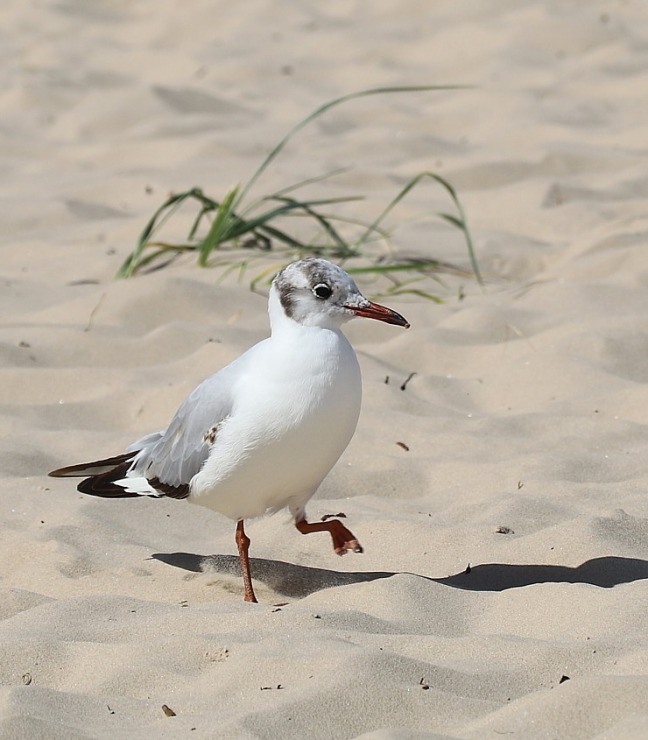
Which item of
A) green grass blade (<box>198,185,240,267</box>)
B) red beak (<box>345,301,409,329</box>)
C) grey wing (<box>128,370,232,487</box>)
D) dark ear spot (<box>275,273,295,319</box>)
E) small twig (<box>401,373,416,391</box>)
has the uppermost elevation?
dark ear spot (<box>275,273,295,319</box>)

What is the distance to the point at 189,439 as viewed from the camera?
3.73m

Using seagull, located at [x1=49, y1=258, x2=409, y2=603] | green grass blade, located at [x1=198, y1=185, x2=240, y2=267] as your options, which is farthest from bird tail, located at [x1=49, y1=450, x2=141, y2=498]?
green grass blade, located at [x1=198, y1=185, x2=240, y2=267]

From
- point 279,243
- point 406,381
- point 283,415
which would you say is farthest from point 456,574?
point 279,243

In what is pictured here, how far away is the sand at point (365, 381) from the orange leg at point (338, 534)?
122 millimetres

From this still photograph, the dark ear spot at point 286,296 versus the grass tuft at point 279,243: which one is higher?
the dark ear spot at point 286,296

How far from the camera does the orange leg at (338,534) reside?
11.9 feet

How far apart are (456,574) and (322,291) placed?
818mm

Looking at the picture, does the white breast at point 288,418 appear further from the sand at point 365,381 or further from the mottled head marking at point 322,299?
the sand at point 365,381

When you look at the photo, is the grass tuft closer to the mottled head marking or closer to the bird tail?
the bird tail

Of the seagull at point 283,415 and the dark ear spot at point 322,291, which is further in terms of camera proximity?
the dark ear spot at point 322,291

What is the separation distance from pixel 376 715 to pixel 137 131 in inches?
243

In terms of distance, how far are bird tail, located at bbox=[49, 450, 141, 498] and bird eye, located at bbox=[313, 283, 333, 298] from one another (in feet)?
2.62

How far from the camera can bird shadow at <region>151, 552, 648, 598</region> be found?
3.53 meters

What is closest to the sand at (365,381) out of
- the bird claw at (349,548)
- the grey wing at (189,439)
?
the bird claw at (349,548)
